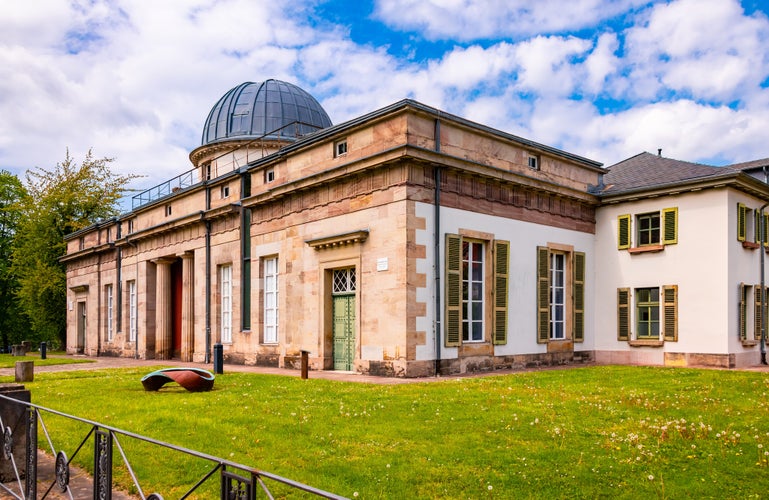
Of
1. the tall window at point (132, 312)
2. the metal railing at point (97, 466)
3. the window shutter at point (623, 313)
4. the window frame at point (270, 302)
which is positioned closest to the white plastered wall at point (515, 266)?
the window shutter at point (623, 313)

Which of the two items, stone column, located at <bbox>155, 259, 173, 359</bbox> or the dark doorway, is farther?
the dark doorway

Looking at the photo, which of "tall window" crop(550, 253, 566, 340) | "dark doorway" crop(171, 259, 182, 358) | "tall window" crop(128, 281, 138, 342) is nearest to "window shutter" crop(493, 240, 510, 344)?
"tall window" crop(550, 253, 566, 340)

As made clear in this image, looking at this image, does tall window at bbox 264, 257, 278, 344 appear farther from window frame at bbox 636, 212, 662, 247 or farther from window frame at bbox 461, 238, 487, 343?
window frame at bbox 636, 212, 662, 247

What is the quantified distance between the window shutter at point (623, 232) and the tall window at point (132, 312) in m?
21.6

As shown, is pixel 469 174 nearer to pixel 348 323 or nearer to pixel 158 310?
pixel 348 323

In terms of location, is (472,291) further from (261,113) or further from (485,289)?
(261,113)

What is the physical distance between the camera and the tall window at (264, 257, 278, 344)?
20.9 m

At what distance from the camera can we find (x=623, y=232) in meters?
20.8

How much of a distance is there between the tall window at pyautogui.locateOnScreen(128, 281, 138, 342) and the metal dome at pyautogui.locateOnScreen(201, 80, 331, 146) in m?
7.85

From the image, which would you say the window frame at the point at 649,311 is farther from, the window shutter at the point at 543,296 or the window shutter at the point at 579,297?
the window shutter at the point at 543,296

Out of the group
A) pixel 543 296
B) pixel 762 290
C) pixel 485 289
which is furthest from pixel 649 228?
pixel 485 289

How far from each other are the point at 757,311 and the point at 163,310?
22.9 metres

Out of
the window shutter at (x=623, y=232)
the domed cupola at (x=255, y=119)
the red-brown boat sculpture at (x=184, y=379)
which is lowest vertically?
the red-brown boat sculpture at (x=184, y=379)

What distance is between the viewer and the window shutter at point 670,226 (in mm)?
19500
